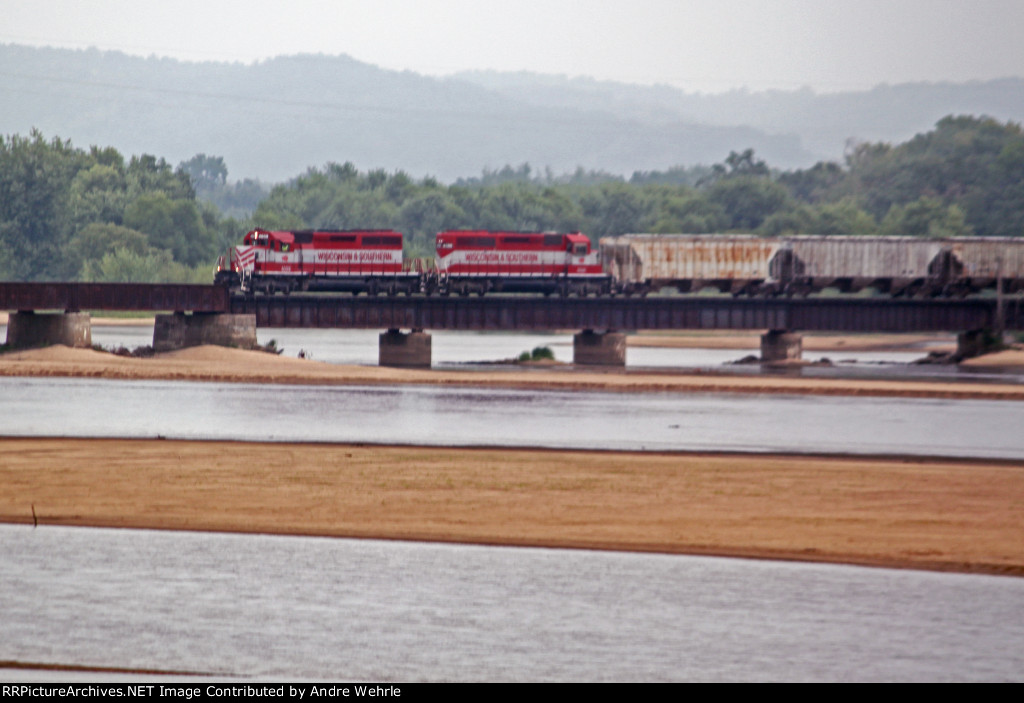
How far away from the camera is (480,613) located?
1731 cm

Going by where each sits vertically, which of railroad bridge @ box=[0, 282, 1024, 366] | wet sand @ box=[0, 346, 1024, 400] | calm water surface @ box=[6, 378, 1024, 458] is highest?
railroad bridge @ box=[0, 282, 1024, 366]

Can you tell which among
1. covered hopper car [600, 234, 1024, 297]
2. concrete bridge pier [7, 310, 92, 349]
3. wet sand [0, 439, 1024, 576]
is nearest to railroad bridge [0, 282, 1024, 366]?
concrete bridge pier [7, 310, 92, 349]

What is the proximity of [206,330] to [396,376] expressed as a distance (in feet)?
43.6

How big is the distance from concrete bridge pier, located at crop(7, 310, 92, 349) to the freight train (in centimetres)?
911

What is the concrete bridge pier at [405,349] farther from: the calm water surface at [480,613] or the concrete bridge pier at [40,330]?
the calm water surface at [480,613]

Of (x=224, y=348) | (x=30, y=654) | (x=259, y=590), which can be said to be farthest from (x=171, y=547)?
(x=224, y=348)

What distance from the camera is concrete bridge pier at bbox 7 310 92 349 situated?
70375 mm

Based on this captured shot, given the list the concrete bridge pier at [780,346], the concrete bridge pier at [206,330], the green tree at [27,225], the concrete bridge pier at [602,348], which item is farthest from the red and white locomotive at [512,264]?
the green tree at [27,225]

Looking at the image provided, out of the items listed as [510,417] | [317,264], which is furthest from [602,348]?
[510,417]

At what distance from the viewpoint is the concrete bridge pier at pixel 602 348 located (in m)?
81.8

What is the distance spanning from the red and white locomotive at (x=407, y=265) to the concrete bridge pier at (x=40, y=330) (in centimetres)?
896

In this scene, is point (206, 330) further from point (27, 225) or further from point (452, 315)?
point (27, 225)

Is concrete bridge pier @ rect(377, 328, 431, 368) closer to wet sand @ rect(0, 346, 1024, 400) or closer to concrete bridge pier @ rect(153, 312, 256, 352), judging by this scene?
wet sand @ rect(0, 346, 1024, 400)

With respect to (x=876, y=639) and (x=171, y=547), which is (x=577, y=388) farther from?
(x=876, y=639)
